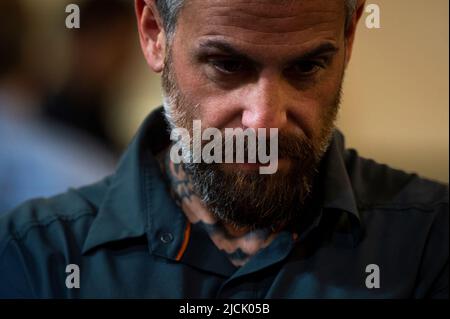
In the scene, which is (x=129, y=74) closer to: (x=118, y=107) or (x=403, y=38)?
(x=118, y=107)

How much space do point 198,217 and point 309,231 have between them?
168 millimetres

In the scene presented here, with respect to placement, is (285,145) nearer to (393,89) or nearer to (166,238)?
(166,238)

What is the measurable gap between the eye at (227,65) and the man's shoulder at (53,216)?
0.93ft

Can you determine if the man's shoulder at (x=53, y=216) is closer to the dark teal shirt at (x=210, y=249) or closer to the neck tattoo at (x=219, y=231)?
the dark teal shirt at (x=210, y=249)

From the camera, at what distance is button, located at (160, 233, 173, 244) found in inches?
32.0

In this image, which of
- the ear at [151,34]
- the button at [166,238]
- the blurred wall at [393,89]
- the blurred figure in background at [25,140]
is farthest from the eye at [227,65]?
the blurred figure in background at [25,140]

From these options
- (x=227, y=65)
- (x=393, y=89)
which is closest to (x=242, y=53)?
(x=227, y=65)

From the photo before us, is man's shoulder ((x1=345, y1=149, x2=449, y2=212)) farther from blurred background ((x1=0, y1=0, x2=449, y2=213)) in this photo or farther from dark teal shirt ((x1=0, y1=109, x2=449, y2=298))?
blurred background ((x1=0, y1=0, x2=449, y2=213))

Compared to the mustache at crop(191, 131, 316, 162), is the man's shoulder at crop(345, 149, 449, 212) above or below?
below

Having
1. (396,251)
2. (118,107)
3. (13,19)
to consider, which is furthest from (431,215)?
(13,19)

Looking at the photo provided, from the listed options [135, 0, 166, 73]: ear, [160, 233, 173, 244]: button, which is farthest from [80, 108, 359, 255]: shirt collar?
[135, 0, 166, 73]: ear

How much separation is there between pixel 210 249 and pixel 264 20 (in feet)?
1.05

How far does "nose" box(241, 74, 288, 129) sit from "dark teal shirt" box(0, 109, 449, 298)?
0.53 feet

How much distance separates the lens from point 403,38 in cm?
109
